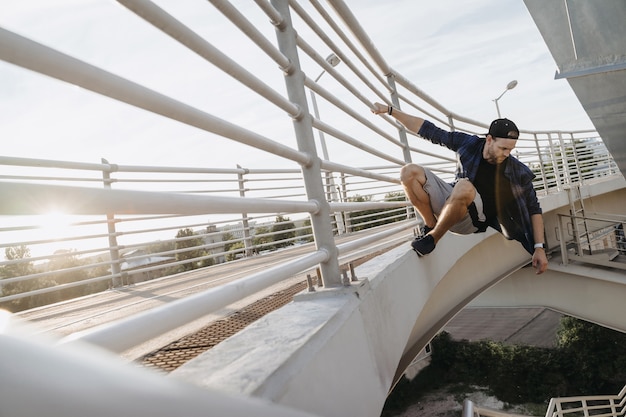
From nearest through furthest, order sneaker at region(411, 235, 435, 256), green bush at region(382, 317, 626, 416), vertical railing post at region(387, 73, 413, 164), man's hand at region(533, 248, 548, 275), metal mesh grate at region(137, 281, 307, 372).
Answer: metal mesh grate at region(137, 281, 307, 372)
sneaker at region(411, 235, 435, 256)
man's hand at region(533, 248, 548, 275)
vertical railing post at region(387, 73, 413, 164)
green bush at region(382, 317, 626, 416)

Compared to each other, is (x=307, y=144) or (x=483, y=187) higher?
(x=307, y=144)

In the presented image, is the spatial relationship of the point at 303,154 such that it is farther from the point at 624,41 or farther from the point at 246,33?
the point at 624,41

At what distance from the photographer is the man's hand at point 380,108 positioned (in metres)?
3.51

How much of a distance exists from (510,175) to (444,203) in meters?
0.63

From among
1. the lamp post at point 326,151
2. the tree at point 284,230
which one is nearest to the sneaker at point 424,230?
the tree at point 284,230

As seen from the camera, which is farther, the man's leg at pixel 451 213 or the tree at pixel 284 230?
the tree at pixel 284 230

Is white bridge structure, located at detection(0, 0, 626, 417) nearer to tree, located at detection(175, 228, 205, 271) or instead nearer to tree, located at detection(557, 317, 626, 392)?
tree, located at detection(175, 228, 205, 271)

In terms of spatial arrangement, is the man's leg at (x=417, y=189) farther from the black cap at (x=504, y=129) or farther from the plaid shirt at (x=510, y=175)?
the black cap at (x=504, y=129)

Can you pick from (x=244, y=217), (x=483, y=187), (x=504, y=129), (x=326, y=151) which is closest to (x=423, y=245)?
(x=483, y=187)

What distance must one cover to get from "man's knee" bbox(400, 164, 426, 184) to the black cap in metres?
0.67

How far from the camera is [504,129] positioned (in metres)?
3.62

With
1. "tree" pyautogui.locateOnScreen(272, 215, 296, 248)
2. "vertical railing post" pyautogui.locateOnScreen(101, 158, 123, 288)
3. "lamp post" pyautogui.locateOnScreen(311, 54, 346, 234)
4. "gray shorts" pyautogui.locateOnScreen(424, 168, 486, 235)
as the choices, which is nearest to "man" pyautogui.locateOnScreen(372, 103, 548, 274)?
"gray shorts" pyautogui.locateOnScreen(424, 168, 486, 235)

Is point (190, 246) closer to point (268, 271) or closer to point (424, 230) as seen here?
point (424, 230)

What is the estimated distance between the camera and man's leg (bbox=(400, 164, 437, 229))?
11.8ft
